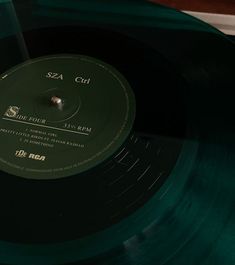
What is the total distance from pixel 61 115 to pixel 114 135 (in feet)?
0.29

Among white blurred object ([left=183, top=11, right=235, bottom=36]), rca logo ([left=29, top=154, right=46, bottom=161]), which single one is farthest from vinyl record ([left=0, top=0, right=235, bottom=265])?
white blurred object ([left=183, top=11, right=235, bottom=36])

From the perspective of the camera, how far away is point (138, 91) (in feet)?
2.29

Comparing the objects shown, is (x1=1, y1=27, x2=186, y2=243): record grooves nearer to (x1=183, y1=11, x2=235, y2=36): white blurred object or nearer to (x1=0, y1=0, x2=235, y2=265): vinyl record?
(x1=0, y1=0, x2=235, y2=265): vinyl record

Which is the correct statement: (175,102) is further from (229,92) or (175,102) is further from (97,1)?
(97,1)

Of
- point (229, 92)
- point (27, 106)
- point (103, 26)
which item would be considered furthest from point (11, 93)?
point (229, 92)

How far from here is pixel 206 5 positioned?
2.97 feet

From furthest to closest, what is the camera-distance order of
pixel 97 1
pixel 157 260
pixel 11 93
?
pixel 97 1 < pixel 11 93 < pixel 157 260

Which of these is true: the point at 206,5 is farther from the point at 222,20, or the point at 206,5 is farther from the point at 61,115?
the point at 61,115

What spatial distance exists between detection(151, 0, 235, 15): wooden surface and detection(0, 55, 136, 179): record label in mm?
253

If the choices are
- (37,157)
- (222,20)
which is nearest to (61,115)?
(37,157)

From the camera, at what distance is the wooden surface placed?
2.91ft

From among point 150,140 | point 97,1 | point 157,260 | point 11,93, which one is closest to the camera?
point 157,260

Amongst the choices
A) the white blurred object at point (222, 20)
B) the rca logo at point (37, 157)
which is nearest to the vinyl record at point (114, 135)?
the rca logo at point (37, 157)

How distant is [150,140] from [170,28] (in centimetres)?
24
